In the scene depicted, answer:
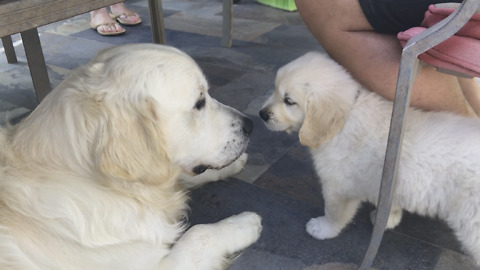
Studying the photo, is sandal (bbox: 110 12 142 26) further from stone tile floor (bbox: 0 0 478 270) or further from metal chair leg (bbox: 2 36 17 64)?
metal chair leg (bbox: 2 36 17 64)

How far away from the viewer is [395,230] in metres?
1.86

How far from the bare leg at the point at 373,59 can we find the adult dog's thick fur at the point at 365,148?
3.6 inches

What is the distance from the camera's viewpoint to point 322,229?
Answer: 5.97 feet

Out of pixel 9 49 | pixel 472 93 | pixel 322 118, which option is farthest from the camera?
pixel 9 49

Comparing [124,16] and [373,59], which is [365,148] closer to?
[373,59]

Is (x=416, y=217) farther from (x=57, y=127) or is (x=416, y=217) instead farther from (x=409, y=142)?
(x=57, y=127)

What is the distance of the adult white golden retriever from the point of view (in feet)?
4.12

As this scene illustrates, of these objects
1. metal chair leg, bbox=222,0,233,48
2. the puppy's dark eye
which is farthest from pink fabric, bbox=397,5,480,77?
metal chair leg, bbox=222,0,233,48

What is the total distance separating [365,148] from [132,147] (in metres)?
0.89

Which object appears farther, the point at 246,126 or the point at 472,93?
the point at 472,93

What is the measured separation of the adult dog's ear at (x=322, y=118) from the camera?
166 centimetres

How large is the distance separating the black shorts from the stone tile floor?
2.76 ft

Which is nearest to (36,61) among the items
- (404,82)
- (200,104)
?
(200,104)

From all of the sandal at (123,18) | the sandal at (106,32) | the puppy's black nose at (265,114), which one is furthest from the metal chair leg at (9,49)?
the puppy's black nose at (265,114)
